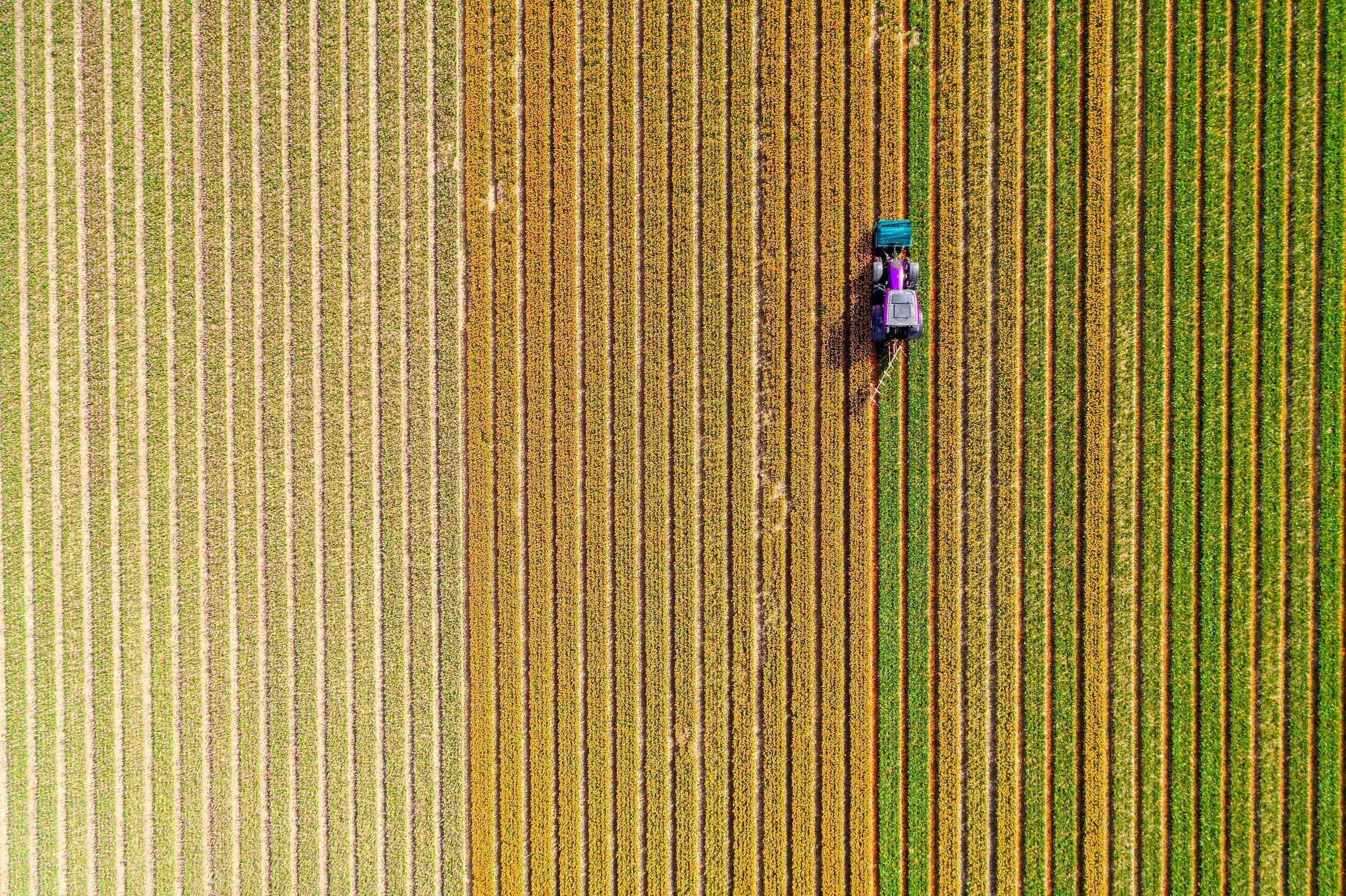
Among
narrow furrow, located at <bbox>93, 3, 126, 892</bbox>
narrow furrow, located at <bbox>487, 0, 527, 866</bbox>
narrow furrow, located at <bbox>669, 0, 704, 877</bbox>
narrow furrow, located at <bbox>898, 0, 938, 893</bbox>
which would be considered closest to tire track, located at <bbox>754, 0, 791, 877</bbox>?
narrow furrow, located at <bbox>669, 0, 704, 877</bbox>

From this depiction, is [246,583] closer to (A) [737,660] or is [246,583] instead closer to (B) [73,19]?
(A) [737,660]

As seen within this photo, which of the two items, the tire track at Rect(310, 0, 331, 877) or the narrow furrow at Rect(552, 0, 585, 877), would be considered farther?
the tire track at Rect(310, 0, 331, 877)

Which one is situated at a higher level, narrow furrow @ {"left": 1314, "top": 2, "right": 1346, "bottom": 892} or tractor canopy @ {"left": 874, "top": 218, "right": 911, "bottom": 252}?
tractor canopy @ {"left": 874, "top": 218, "right": 911, "bottom": 252}

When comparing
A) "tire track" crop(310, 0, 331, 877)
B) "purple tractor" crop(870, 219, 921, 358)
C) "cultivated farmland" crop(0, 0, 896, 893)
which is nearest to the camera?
"purple tractor" crop(870, 219, 921, 358)

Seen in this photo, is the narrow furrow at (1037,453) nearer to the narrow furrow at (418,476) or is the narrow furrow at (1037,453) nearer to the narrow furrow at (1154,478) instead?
the narrow furrow at (1154,478)

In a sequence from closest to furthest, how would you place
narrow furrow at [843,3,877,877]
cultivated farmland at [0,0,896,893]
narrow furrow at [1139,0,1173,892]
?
narrow furrow at [1139,0,1173,892] → narrow furrow at [843,3,877,877] → cultivated farmland at [0,0,896,893]

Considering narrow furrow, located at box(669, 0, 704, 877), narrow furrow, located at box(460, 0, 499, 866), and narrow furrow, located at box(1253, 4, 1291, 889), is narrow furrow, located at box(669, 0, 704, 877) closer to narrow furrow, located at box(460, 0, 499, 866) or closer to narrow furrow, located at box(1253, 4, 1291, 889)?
narrow furrow, located at box(460, 0, 499, 866)

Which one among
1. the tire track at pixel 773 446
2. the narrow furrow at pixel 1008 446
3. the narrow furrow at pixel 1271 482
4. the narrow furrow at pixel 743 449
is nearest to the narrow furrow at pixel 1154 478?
the narrow furrow at pixel 1271 482

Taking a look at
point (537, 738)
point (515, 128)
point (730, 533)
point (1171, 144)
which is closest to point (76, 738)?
point (537, 738)

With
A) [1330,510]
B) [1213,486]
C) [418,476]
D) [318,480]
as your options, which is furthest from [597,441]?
[1330,510]
